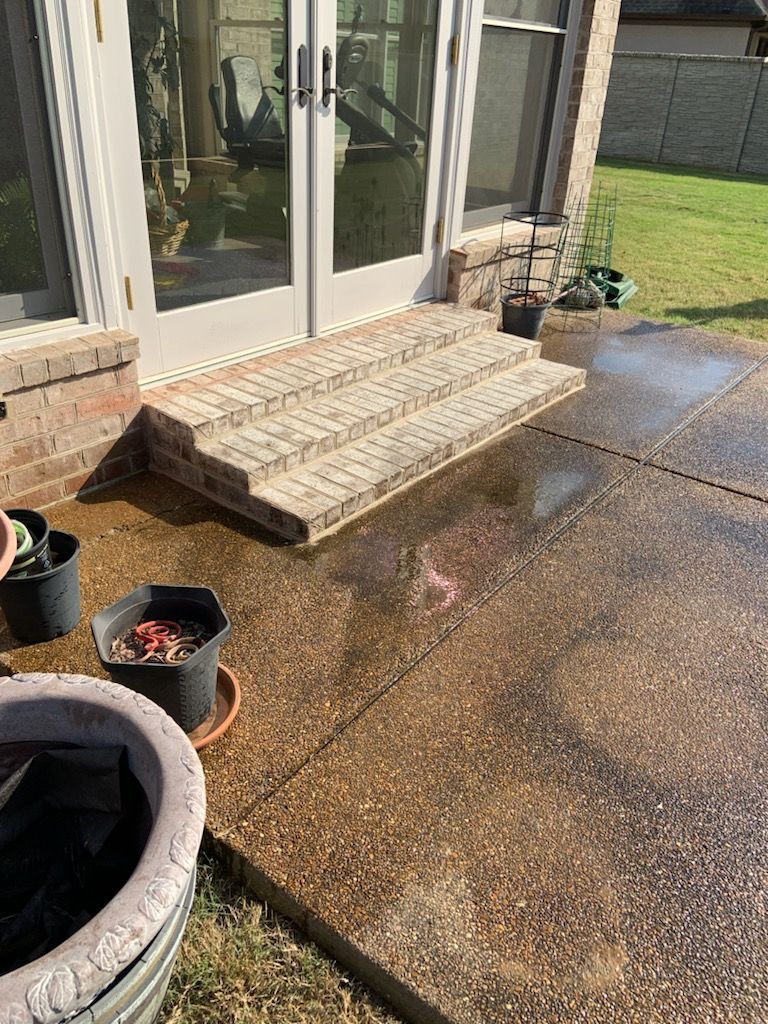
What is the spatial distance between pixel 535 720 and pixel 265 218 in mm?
2966

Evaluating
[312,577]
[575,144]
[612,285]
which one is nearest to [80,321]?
[312,577]

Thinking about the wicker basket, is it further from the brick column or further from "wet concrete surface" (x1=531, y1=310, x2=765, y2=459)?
the brick column

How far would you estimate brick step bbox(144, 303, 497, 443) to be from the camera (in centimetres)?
347

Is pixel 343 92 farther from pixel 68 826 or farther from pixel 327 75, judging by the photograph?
pixel 68 826

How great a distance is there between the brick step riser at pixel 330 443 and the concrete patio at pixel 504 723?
19 centimetres

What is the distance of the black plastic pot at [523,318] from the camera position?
5.33m

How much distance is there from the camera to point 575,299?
650cm

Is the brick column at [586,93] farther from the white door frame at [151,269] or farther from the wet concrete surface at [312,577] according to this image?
the wet concrete surface at [312,577]

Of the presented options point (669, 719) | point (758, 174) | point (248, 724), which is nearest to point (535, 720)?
point (669, 719)

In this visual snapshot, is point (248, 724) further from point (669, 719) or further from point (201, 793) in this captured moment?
point (669, 719)

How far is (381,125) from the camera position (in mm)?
4523

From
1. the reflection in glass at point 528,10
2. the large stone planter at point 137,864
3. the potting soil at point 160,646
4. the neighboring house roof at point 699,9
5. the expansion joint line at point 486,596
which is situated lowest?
the expansion joint line at point 486,596

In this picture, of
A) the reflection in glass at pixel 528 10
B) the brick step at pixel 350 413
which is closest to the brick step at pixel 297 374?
the brick step at pixel 350 413

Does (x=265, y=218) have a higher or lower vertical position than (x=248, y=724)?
higher
